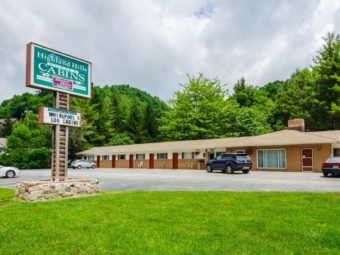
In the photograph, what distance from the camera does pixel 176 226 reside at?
22.1 ft

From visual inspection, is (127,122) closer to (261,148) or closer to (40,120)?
(261,148)

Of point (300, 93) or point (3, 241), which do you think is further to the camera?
point (300, 93)

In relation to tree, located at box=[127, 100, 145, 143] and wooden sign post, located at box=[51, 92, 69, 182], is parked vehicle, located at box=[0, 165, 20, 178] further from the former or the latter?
tree, located at box=[127, 100, 145, 143]

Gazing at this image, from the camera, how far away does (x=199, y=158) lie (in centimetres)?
3841

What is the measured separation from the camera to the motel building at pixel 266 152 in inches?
1152

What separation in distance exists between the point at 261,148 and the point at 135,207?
25.7 meters

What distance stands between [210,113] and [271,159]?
2728 centimetres

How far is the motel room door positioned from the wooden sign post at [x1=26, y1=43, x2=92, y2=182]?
23000 millimetres

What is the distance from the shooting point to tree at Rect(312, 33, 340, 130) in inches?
1816

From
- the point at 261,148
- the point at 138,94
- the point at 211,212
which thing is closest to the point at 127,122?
the point at 138,94

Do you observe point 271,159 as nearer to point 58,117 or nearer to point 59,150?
point 59,150

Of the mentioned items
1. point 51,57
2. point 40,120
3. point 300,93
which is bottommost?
point 40,120

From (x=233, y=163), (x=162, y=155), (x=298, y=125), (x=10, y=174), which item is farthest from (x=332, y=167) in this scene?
(x=10, y=174)

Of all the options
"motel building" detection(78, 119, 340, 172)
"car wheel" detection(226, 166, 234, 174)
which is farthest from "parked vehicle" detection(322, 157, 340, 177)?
"car wheel" detection(226, 166, 234, 174)
